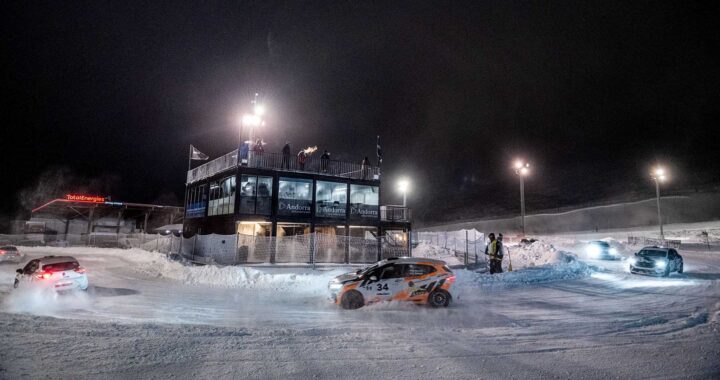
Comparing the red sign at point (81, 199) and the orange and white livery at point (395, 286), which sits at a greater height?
the red sign at point (81, 199)

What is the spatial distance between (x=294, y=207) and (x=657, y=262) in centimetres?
1985

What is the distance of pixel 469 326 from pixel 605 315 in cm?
408

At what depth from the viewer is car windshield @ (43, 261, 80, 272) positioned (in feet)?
39.8

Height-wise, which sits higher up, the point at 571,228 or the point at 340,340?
the point at 571,228

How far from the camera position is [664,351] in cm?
658

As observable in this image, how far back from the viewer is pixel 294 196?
26.5m

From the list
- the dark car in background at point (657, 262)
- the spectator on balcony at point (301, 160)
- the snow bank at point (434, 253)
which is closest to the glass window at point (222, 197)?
the spectator on balcony at point (301, 160)

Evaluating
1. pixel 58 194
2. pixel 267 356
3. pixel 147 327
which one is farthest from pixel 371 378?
pixel 58 194

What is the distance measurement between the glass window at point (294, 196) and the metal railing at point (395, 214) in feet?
19.9

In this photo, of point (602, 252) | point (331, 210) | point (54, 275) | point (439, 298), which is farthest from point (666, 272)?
point (54, 275)

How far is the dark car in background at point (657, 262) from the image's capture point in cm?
1819

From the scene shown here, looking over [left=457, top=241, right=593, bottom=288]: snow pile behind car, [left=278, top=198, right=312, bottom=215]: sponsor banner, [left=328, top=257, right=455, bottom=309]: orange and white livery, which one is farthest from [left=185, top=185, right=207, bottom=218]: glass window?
[left=328, top=257, right=455, bottom=309]: orange and white livery

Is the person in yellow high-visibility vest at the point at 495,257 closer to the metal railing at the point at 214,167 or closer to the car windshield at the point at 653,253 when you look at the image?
the car windshield at the point at 653,253

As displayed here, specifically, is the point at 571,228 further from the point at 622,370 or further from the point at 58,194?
the point at 58,194
